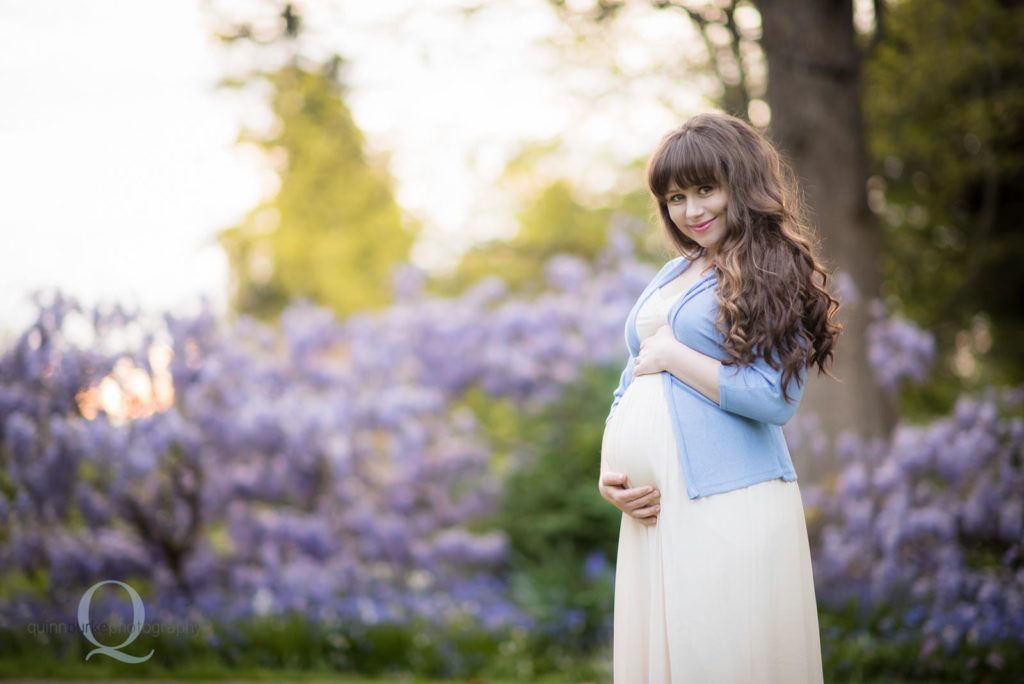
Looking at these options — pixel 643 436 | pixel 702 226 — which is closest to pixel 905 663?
pixel 643 436

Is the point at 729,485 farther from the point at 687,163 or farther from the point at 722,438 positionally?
the point at 687,163

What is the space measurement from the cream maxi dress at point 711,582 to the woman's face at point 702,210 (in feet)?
1.48

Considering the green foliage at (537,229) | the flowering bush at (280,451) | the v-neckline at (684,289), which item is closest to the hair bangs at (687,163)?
the v-neckline at (684,289)

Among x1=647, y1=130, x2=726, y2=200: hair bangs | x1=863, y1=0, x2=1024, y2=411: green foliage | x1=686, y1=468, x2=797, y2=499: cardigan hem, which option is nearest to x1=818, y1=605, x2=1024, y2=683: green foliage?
x1=686, y1=468, x2=797, y2=499: cardigan hem

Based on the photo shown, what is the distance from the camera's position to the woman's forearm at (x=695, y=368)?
263 cm

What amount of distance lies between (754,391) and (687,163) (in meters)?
0.70

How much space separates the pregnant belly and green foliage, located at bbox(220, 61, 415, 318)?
37.9ft

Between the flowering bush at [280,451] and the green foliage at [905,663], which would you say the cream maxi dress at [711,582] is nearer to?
the green foliage at [905,663]

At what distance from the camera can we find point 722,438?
2.66m

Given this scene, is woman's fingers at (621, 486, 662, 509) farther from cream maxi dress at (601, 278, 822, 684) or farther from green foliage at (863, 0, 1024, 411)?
green foliage at (863, 0, 1024, 411)

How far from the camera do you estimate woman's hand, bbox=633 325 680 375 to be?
2721 mm

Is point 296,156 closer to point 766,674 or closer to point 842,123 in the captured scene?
point 842,123

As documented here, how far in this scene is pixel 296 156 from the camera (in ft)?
48.4

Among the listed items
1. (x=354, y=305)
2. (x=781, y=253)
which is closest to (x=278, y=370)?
(x=781, y=253)
